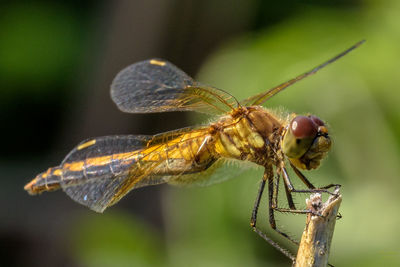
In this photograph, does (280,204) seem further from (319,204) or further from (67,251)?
(67,251)

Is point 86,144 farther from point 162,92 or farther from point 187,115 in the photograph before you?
point 187,115

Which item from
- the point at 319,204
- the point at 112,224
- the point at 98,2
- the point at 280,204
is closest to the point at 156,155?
the point at 280,204

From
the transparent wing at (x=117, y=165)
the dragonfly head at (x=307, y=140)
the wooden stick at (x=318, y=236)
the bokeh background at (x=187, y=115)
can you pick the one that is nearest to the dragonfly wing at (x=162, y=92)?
the transparent wing at (x=117, y=165)

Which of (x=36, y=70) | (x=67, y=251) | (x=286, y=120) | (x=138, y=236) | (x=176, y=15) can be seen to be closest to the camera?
(x=286, y=120)

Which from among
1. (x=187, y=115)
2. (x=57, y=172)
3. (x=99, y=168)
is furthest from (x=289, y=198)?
(x=187, y=115)

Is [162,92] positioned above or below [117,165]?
above

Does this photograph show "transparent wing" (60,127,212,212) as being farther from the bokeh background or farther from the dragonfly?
the bokeh background

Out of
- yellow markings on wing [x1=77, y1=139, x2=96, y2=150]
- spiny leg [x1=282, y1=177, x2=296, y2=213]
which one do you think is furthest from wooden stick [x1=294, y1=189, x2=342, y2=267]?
yellow markings on wing [x1=77, y1=139, x2=96, y2=150]

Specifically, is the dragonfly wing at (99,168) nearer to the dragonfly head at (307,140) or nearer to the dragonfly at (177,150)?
the dragonfly at (177,150)
